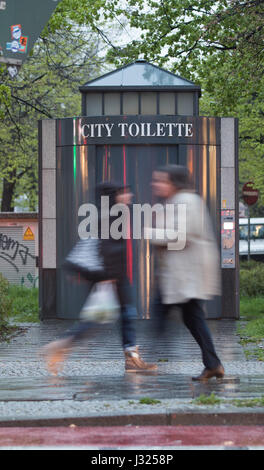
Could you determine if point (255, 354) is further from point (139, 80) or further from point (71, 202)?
point (139, 80)

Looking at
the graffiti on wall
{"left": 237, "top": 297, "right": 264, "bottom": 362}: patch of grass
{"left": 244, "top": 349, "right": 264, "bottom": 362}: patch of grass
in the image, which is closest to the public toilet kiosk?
{"left": 237, "top": 297, "right": 264, "bottom": 362}: patch of grass

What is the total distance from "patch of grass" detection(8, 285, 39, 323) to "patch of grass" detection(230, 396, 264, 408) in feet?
22.2

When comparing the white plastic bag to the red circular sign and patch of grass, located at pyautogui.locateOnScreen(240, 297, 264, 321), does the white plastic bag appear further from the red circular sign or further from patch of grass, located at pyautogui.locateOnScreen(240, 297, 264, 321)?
the red circular sign

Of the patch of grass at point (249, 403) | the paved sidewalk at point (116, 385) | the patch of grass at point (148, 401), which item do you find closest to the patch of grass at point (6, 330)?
the paved sidewalk at point (116, 385)

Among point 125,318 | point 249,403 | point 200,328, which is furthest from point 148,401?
point 125,318

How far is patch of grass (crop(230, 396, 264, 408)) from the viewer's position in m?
6.12

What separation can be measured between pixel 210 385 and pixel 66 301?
23.2ft

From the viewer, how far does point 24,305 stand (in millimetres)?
16609

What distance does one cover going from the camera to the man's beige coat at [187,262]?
7.34m

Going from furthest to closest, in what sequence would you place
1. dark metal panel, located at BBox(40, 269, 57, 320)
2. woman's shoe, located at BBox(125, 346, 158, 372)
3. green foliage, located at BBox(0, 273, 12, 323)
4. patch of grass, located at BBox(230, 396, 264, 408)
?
dark metal panel, located at BBox(40, 269, 57, 320) → green foliage, located at BBox(0, 273, 12, 323) → woman's shoe, located at BBox(125, 346, 158, 372) → patch of grass, located at BBox(230, 396, 264, 408)

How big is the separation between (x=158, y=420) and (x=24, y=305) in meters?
11.0

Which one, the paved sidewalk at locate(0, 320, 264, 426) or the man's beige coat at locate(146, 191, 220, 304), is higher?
the man's beige coat at locate(146, 191, 220, 304)

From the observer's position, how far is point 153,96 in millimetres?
14398

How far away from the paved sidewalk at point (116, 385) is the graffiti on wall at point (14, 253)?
514 inches
